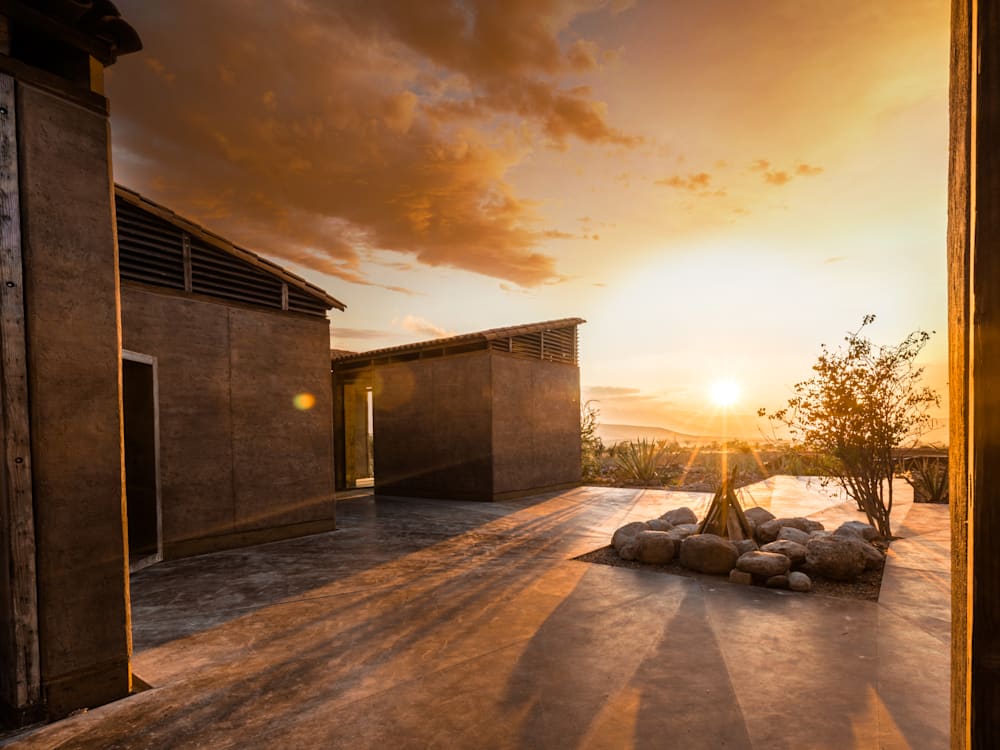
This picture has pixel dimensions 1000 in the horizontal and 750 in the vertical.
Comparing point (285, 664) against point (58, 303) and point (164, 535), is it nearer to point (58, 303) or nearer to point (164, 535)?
point (58, 303)

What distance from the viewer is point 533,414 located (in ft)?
45.7

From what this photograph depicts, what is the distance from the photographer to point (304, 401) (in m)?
8.88

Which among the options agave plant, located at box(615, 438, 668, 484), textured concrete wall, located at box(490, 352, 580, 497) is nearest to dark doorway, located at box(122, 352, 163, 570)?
textured concrete wall, located at box(490, 352, 580, 497)

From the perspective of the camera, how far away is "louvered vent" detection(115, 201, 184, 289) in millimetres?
6930

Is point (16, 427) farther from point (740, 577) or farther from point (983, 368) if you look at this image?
point (740, 577)

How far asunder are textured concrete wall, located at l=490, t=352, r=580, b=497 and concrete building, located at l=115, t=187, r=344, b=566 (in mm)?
4580

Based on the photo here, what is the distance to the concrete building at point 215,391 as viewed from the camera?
701 cm

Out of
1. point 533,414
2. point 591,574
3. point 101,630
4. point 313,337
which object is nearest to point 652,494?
point 533,414

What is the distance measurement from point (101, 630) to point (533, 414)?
36.1 ft

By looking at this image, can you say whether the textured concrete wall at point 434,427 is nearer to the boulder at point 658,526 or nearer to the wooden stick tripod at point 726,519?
the boulder at point 658,526

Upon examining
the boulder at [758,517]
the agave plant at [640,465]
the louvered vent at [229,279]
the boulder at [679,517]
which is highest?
the louvered vent at [229,279]

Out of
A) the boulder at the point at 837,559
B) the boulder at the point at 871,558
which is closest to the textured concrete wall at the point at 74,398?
the boulder at the point at 837,559

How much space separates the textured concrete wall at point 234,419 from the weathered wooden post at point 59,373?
151 inches

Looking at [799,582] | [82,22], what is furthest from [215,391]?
[799,582]
